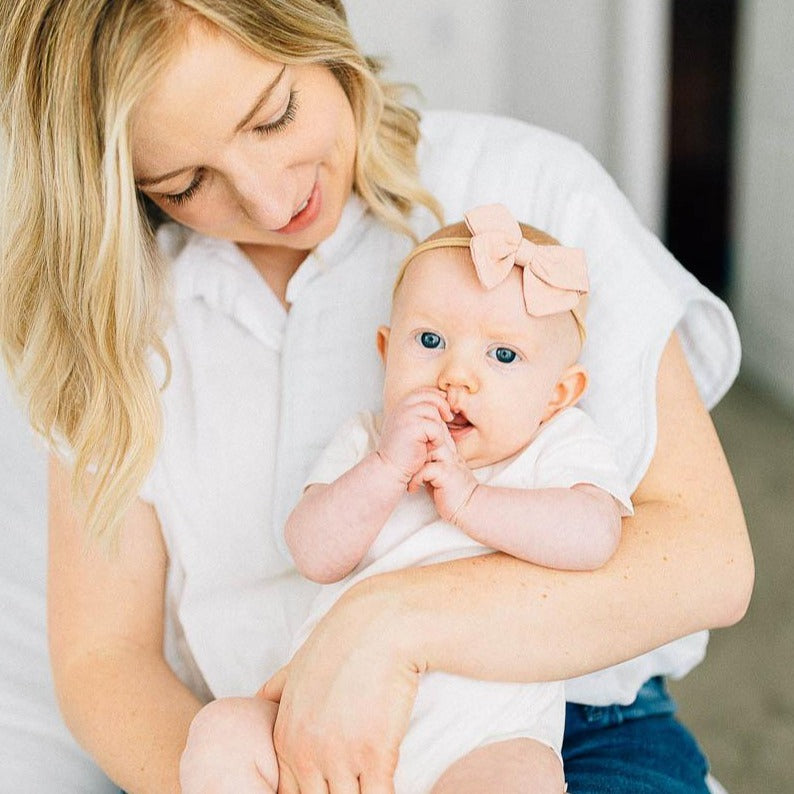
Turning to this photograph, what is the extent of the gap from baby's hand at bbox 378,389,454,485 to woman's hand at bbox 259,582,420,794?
0.14 m

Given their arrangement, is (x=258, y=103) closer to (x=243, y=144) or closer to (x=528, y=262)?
(x=243, y=144)

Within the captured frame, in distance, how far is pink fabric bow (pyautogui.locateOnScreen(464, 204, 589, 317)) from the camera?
3.70ft

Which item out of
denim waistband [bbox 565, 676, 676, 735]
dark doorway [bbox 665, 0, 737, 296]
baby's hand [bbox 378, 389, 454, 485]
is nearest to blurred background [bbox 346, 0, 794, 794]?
dark doorway [bbox 665, 0, 737, 296]

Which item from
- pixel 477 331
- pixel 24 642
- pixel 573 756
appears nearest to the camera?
pixel 477 331

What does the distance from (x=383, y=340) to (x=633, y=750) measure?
0.58 m

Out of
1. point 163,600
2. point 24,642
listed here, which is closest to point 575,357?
point 163,600

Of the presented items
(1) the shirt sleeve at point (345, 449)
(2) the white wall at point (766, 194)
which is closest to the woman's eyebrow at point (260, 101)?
(1) the shirt sleeve at point (345, 449)

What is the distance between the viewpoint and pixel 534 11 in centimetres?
357

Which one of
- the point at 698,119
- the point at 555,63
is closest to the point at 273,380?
the point at 555,63

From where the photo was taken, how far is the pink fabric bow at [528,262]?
44.4 inches

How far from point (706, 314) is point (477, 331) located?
0.36m

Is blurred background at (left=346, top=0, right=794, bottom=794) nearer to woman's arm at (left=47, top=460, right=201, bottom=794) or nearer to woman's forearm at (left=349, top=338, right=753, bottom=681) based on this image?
woman's forearm at (left=349, top=338, right=753, bottom=681)

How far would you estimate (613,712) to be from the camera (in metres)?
1.30

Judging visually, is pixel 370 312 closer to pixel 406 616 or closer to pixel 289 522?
pixel 289 522
